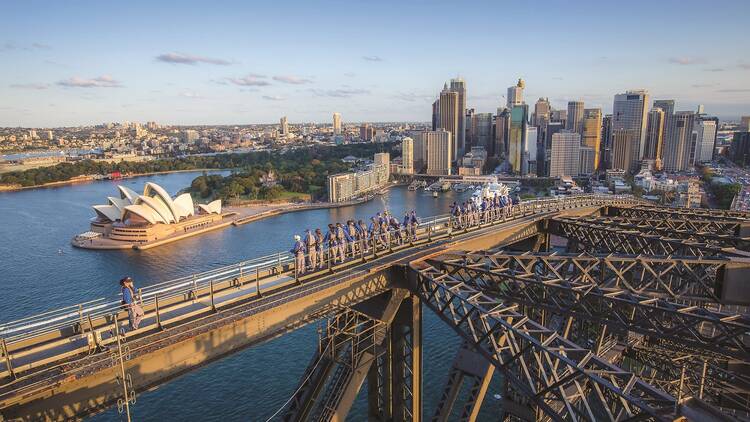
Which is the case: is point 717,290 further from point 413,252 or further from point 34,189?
point 34,189

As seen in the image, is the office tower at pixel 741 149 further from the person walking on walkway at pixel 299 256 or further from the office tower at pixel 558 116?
the person walking on walkway at pixel 299 256

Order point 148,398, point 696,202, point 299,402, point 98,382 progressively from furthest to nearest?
point 696,202 → point 148,398 → point 299,402 → point 98,382

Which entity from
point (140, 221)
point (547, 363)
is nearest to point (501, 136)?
point (140, 221)

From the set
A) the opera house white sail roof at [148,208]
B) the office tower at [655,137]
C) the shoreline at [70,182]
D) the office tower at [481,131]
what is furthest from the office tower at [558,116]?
the opera house white sail roof at [148,208]

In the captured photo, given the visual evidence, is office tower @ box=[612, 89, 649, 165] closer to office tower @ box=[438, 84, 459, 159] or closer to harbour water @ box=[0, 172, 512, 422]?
office tower @ box=[438, 84, 459, 159]

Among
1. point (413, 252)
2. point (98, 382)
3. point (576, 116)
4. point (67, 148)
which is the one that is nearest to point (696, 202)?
point (413, 252)

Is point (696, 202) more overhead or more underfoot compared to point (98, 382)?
more underfoot

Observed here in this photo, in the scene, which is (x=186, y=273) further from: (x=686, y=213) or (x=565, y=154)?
(x=565, y=154)
